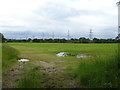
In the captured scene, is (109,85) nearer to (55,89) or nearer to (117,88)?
(117,88)

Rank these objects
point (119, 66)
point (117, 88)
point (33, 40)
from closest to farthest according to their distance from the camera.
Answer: point (117, 88) → point (119, 66) → point (33, 40)

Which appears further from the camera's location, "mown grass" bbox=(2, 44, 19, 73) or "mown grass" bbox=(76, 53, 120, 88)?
"mown grass" bbox=(2, 44, 19, 73)

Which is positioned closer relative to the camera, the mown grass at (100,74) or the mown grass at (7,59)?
the mown grass at (100,74)

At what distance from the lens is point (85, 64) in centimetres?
700

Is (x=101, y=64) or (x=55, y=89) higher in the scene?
(x=101, y=64)

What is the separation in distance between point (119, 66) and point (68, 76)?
1625 mm

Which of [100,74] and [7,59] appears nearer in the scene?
[100,74]

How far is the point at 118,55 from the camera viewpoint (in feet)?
21.9

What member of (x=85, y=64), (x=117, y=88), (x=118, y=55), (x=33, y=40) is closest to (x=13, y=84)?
(x=85, y=64)

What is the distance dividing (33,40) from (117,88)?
5714 centimetres

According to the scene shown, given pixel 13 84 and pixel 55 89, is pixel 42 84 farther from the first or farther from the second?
pixel 13 84

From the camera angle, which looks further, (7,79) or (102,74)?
(7,79)

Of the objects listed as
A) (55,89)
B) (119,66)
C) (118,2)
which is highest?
(118,2)

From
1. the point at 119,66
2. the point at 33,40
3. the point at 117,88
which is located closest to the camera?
the point at 117,88
